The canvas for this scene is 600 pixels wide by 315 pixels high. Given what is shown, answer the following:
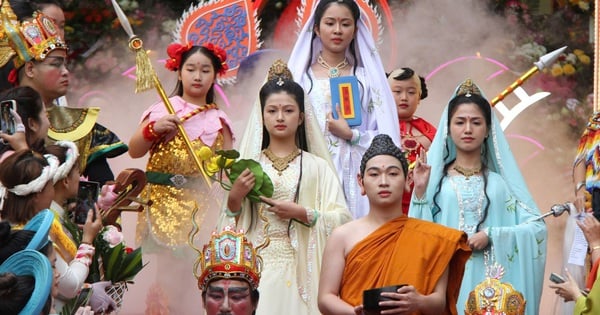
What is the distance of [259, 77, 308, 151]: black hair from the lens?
9547mm

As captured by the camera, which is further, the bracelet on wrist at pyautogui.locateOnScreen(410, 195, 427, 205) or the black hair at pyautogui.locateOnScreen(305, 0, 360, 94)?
the black hair at pyautogui.locateOnScreen(305, 0, 360, 94)

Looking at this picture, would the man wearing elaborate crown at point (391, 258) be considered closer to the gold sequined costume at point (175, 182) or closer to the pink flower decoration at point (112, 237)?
the pink flower decoration at point (112, 237)

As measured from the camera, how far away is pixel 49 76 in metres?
9.60

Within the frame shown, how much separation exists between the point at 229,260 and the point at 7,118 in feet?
5.66

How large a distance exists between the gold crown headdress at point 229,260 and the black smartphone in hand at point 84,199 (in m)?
1.14

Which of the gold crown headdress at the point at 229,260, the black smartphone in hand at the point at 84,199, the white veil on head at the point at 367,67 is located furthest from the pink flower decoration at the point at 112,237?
the white veil on head at the point at 367,67

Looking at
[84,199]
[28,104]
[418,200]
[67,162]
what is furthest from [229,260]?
[418,200]

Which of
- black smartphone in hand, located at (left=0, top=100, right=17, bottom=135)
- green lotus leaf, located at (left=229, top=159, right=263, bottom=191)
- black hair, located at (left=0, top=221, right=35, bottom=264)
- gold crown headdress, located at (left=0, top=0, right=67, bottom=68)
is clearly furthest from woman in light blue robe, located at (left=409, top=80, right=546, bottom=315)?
black hair, located at (left=0, top=221, right=35, bottom=264)

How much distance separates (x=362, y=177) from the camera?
8352mm

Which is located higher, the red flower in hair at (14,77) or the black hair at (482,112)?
the red flower in hair at (14,77)

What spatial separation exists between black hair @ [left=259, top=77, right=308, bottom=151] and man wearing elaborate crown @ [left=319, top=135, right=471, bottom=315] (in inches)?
54.0

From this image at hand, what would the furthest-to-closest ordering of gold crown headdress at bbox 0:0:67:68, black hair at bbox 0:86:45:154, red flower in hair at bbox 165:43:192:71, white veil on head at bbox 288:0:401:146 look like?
red flower in hair at bbox 165:43:192:71, white veil on head at bbox 288:0:401:146, gold crown headdress at bbox 0:0:67:68, black hair at bbox 0:86:45:154

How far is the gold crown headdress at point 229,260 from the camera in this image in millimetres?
7496

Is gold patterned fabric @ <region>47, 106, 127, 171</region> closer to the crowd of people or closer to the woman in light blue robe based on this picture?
the crowd of people
